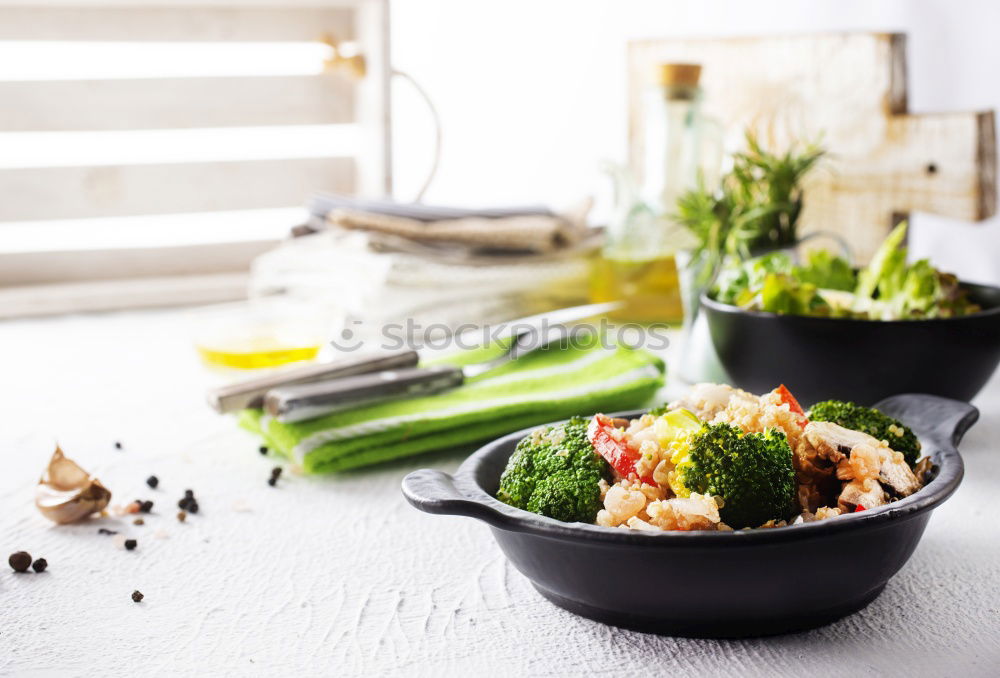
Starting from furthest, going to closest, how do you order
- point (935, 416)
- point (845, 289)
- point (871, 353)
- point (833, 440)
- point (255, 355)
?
point (255, 355) → point (845, 289) → point (871, 353) → point (935, 416) → point (833, 440)

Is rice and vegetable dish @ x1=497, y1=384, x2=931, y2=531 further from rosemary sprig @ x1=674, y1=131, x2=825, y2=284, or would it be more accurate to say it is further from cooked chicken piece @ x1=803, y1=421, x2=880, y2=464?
rosemary sprig @ x1=674, y1=131, x2=825, y2=284

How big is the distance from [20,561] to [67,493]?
0.37ft

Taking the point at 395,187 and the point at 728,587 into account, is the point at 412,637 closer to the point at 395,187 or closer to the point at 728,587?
the point at 728,587

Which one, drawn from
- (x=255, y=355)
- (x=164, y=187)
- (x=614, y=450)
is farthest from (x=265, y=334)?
(x=614, y=450)

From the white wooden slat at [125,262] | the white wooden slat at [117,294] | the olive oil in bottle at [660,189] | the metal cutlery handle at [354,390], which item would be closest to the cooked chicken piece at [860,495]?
the metal cutlery handle at [354,390]

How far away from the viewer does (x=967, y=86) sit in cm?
216

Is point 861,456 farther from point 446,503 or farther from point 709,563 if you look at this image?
point 446,503

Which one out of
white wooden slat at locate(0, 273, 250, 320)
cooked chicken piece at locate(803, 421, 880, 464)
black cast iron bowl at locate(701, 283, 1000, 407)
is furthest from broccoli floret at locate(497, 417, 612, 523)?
white wooden slat at locate(0, 273, 250, 320)

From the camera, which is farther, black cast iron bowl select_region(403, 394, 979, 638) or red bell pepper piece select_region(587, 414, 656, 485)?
red bell pepper piece select_region(587, 414, 656, 485)

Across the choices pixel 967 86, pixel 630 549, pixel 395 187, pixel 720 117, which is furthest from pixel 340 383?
pixel 967 86

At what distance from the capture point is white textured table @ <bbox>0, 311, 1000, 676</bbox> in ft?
1.95

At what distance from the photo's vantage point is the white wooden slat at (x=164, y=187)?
73.0 inches

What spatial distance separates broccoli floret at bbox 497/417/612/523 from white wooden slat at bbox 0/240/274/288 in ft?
4.76

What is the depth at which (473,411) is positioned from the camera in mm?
970
